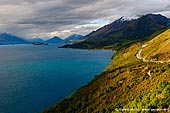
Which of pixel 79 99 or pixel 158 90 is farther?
pixel 79 99

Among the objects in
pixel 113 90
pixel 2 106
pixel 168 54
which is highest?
pixel 168 54

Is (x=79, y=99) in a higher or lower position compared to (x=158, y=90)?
lower

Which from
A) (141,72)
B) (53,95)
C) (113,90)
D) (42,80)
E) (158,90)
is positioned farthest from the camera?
(42,80)

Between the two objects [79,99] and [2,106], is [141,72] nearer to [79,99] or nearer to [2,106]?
[79,99]

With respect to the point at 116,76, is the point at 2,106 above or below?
below

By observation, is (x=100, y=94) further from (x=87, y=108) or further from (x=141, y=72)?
(x=141, y=72)

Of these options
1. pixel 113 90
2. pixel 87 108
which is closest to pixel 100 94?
pixel 113 90

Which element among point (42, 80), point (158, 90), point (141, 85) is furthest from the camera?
point (42, 80)

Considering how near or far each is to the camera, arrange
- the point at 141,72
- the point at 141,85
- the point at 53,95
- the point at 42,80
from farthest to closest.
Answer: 1. the point at 42,80
2. the point at 53,95
3. the point at 141,72
4. the point at 141,85

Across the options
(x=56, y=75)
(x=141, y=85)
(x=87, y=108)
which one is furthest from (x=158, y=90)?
(x=56, y=75)
